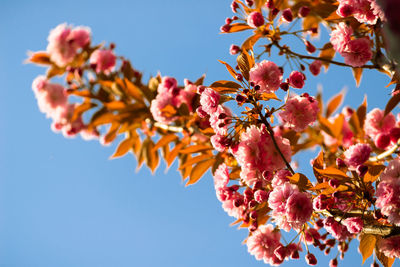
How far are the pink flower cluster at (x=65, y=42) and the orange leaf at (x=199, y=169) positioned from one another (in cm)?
100

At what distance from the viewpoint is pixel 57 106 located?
2.14 m

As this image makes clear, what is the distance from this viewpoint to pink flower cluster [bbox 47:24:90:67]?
1.95 m

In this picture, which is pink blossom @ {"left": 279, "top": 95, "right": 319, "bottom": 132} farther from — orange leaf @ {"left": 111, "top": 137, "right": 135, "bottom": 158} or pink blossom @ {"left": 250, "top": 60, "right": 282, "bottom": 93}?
orange leaf @ {"left": 111, "top": 137, "right": 135, "bottom": 158}

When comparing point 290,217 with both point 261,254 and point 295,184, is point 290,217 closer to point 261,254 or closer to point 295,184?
point 295,184

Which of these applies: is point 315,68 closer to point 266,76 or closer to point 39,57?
point 266,76

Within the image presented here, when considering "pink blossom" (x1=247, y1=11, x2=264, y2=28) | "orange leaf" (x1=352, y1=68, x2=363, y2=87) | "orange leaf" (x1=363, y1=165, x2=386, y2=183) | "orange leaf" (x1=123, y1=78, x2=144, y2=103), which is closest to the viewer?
"orange leaf" (x1=363, y1=165, x2=386, y2=183)

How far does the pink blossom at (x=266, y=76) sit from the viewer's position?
3.48 ft

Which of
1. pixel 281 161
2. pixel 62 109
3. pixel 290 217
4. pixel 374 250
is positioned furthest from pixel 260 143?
pixel 62 109

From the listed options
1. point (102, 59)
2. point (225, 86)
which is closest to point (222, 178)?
point (225, 86)

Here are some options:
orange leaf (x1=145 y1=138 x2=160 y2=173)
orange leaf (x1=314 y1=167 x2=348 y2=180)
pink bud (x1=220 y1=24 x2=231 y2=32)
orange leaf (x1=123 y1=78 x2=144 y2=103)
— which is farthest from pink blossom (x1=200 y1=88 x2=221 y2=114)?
orange leaf (x1=145 y1=138 x2=160 y2=173)

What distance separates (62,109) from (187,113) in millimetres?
931

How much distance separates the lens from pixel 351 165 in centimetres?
99

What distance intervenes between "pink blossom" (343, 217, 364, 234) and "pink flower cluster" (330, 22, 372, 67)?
60 cm

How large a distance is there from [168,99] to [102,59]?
1.81 ft
